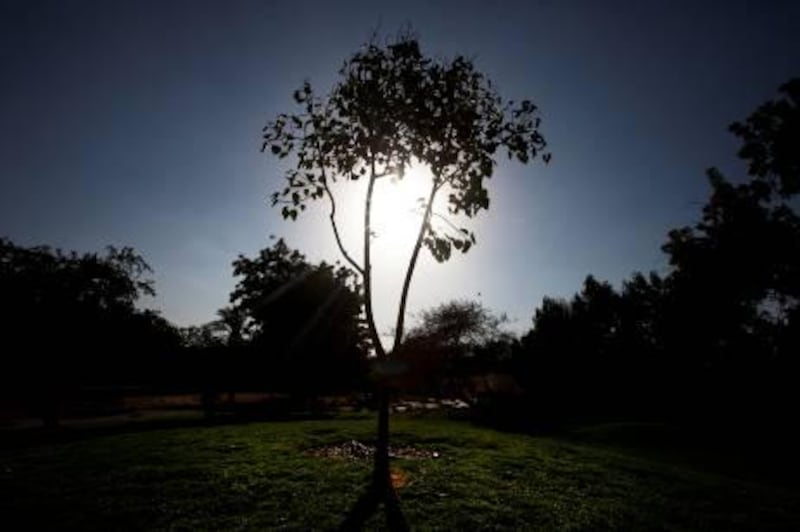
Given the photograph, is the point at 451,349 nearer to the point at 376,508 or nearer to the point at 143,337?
the point at 143,337

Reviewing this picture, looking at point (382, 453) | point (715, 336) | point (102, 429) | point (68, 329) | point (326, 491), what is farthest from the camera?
point (715, 336)

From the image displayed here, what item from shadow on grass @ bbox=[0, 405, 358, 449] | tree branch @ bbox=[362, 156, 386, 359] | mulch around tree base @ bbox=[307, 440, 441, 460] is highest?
tree branch @ bbox=[362, 156, 386, 359]

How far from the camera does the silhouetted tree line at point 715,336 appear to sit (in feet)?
120

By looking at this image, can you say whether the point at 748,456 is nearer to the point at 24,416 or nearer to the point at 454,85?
the point at 454,85

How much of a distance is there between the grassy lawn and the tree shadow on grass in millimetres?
180

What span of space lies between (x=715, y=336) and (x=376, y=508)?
55839 millimetres

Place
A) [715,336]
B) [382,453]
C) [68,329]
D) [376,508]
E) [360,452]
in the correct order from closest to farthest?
1. [376,508]
2. [382,453]
3. [360,452]
4. [68,329]
5. [715,336]

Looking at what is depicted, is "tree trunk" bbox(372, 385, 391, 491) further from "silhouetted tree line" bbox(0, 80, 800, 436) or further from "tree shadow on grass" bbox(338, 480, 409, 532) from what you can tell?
"silhouetted tree line" bbox(0, 80, 800, 436)

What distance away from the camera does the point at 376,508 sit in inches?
391

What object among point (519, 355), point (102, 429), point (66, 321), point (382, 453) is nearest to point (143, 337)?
point (66, 321)

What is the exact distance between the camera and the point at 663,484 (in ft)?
47.0

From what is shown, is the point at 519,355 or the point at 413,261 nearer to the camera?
the point at 413,261

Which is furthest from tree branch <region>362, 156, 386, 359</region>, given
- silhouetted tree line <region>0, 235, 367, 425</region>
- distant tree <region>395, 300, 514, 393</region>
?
distant tree <region>395, 300, 514, 393</region>

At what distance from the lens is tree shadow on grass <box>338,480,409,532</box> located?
9086mm
